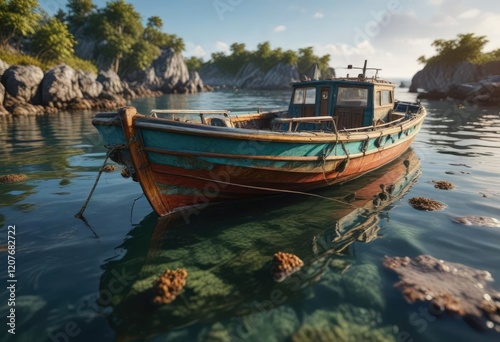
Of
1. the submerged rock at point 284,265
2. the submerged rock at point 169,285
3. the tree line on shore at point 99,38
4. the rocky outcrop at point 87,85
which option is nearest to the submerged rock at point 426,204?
the submerged rock at point 284,265

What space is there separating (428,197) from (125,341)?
805 cm

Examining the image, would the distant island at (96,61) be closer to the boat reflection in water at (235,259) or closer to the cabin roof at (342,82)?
the cabin roof at (342,82)

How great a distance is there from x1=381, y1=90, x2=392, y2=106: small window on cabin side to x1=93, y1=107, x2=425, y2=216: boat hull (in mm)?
4326

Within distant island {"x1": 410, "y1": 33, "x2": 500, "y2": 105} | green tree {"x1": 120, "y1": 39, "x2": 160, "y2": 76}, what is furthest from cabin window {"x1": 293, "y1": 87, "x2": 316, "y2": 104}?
green tree {"x1": 120, "y1": 39, "x2": 160, "y2": 76}

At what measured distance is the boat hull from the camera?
18.2ft

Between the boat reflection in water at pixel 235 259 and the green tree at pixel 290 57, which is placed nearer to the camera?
the boat reflection in water at pixel 235 259

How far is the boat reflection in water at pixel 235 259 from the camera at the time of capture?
3.69 m

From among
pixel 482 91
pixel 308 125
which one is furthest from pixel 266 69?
pixel 308 125

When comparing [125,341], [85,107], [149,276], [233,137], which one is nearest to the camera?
[125,341]

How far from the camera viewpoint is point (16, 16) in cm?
3309

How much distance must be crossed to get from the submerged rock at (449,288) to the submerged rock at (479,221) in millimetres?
2009

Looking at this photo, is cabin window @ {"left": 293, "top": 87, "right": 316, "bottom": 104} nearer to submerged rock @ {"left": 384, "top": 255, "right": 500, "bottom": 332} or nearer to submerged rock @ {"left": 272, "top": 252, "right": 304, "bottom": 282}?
submerged rock @ {"left": 384, "top": 255, "right": 500, "bottom": 332}

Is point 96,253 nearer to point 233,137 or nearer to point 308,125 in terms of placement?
point 233,137

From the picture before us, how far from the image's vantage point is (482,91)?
39.0 meters
